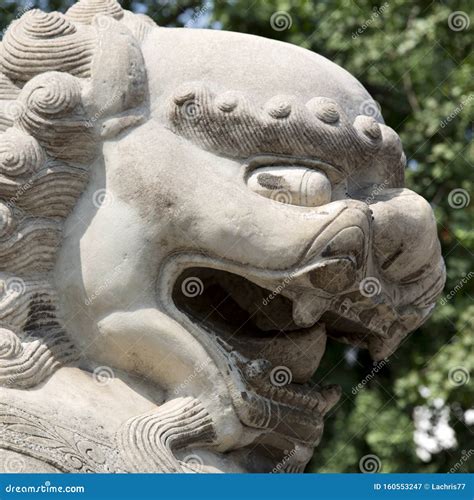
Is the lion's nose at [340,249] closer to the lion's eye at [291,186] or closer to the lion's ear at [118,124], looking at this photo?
the lion's eye at [291,186]

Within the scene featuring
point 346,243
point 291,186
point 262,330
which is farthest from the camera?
point 262,330

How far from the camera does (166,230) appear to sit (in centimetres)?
368

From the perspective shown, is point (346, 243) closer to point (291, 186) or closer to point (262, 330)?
point (291, 186)

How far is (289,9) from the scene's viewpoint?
948cm

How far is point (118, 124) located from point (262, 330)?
750mm

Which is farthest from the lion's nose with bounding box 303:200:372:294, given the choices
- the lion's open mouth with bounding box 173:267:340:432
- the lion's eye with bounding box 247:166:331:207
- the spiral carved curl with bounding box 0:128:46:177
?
the spiral carved curl with bounding box 0:128:46:177

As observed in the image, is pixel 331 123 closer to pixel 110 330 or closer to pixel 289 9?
pixel 110 330

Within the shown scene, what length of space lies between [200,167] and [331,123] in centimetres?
39

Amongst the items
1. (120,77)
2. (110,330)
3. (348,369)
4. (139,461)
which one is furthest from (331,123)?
(348,369)

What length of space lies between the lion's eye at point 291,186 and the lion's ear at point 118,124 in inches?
13.8

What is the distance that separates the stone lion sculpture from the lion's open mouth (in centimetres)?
1

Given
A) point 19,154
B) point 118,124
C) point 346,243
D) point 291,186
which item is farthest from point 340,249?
point 19,154

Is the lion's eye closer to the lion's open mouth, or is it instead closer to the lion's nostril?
the lion's nostril

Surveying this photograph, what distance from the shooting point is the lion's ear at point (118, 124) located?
375 cm
